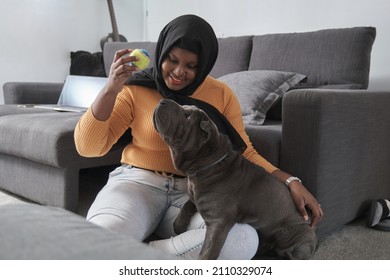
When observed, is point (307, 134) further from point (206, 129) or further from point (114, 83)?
point (114, 83)

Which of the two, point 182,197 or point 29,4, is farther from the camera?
point 29,4

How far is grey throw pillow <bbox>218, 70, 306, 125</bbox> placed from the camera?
6.08ft

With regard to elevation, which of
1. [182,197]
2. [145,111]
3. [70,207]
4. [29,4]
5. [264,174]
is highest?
[29,4]

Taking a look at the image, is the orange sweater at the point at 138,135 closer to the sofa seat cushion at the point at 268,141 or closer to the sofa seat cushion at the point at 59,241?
the sofa seat cushion at the point at 268,141

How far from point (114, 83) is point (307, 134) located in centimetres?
69

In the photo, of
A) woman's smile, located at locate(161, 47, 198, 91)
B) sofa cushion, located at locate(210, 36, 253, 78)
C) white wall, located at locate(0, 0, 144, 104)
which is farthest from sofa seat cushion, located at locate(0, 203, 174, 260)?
white wall, located at locate(0, 0, 144, 104)

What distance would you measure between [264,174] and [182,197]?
0.90 feet

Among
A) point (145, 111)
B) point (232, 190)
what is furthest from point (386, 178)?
point (145, 111)

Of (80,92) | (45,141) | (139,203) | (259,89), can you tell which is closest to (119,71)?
(139,203)

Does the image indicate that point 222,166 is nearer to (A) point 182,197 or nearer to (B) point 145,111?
(A) point 182,197

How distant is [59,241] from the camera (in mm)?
438

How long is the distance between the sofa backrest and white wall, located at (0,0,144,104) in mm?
2321

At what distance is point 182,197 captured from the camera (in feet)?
4.25

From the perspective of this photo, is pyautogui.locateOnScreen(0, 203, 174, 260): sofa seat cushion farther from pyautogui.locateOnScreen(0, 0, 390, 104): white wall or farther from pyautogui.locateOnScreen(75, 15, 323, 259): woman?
pyautogui.locateOnScreen(0, 0, 390, 104): white wall
